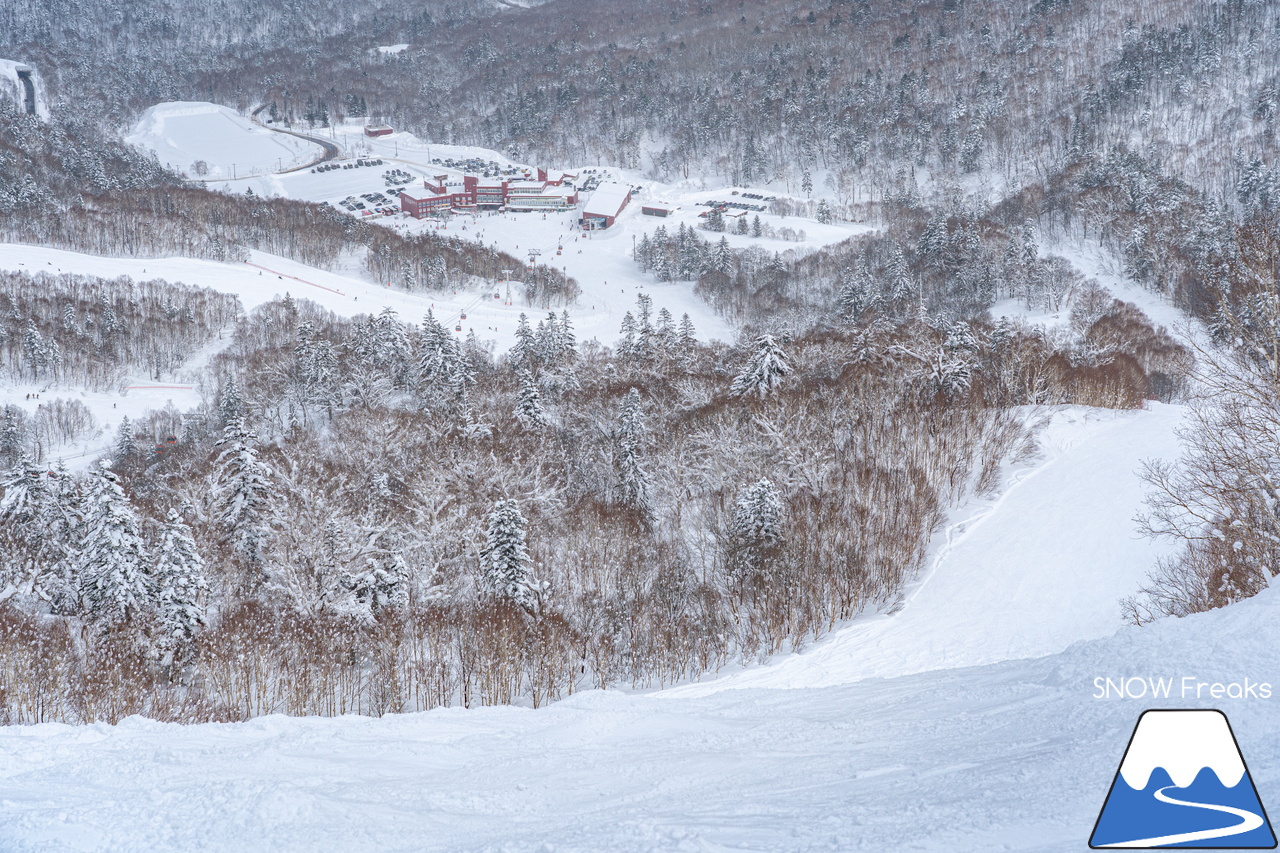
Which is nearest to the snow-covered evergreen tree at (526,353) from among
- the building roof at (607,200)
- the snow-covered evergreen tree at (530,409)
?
the snow-covered evergreen tree at (530,409)

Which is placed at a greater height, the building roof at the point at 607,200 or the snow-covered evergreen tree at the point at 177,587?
the building roof at the point at 607,200

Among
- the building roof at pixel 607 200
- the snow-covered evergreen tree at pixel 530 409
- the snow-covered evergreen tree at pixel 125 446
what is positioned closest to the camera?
the snow-covered evergreen tree at pixel 530 409

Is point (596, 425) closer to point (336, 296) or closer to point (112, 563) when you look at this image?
point (112, 563)

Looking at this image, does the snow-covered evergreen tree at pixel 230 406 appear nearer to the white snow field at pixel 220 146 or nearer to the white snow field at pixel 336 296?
the white snow field at pixel 336 296

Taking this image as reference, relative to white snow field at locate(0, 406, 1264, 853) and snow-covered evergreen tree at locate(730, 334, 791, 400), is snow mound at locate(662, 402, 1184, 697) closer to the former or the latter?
white snow field at locate(0, 406, 1264, 853)

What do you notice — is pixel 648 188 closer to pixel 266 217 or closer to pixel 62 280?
pixel 266 217

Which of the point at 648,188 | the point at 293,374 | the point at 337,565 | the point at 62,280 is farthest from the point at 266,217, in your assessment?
the point at 337,565
